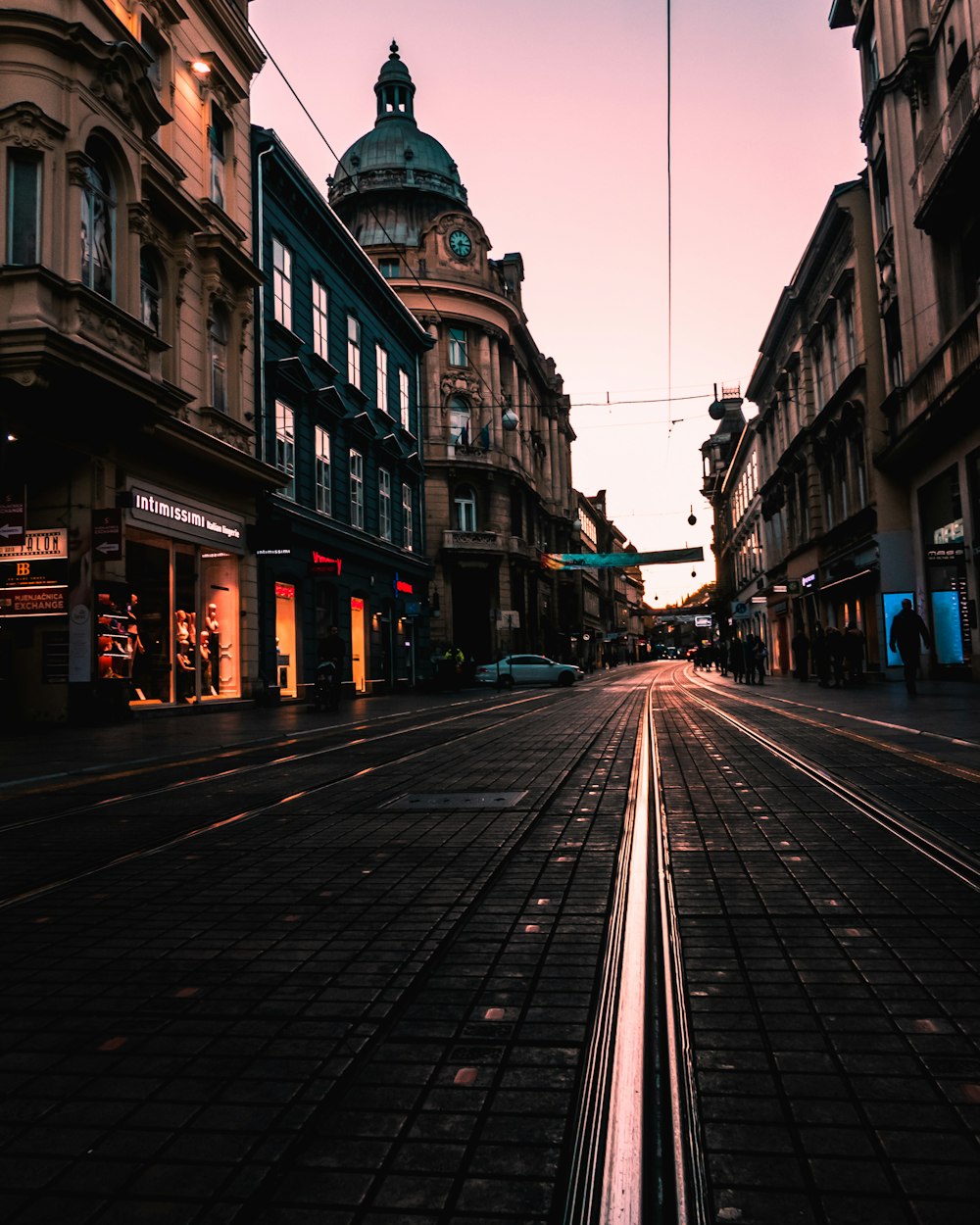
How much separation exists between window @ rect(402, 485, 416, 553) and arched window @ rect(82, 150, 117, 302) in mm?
19938

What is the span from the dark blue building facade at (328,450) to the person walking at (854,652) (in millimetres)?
13380

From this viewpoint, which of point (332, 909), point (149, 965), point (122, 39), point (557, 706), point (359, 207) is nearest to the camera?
point (149, 965)

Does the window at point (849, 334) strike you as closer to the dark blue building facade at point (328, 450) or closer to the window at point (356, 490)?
the dark blue building facade at point (328, 450)

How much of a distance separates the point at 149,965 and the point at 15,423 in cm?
1337

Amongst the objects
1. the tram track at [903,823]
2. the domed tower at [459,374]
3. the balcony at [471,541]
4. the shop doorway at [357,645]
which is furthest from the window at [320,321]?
the tram track at [903,823]

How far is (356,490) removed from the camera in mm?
30750

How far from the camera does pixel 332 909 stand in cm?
399

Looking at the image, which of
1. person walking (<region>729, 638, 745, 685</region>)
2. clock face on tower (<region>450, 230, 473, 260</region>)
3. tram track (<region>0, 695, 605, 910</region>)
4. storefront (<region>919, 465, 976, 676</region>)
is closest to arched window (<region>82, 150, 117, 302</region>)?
tram track (<region>0, 695, 605, 910</region>)

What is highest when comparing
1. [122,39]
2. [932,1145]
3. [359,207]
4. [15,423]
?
[359,207]

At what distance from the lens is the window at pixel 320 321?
91.3 ft

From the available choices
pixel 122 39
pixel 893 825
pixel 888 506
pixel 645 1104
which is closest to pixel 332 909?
Result: pixel 645 1104

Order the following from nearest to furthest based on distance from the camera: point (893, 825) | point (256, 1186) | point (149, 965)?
point (256, 1186) < point (149, 965) < point (893, 825)

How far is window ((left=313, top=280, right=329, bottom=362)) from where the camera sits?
91.3 feet

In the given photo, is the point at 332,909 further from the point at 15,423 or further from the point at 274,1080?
the point at 15,423
